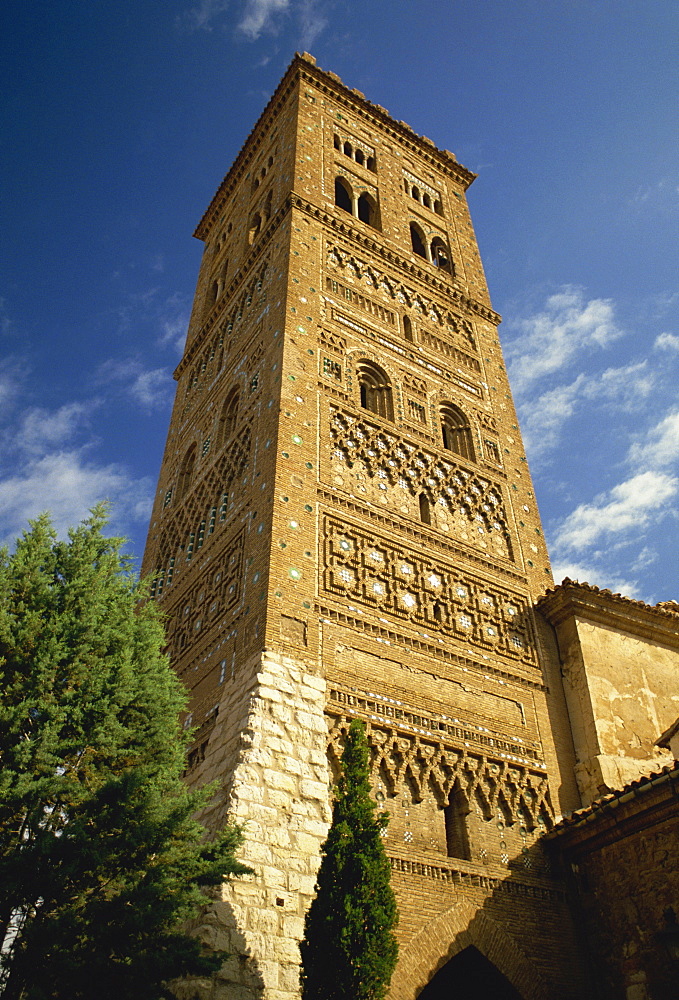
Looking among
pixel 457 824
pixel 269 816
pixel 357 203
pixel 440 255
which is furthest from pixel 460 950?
pixel 440 255

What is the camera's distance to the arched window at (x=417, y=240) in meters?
17.1

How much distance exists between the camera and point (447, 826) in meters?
8.77

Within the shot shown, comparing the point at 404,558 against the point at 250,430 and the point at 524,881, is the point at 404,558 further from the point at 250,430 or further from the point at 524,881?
the point at 524,881

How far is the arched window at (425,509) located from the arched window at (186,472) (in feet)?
13.7

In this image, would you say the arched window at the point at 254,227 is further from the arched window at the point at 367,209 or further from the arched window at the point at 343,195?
the arched window at the point at 367,209

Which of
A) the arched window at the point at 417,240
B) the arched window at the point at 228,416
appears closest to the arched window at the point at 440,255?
the arched window at the point at 417,240

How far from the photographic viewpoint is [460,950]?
7828 mm

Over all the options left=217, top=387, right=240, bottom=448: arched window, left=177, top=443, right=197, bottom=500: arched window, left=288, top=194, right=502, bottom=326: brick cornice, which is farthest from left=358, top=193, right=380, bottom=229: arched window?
left=177, top=443, right=197, bottom=500: arched window

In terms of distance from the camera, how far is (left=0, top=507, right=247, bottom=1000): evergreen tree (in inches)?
204

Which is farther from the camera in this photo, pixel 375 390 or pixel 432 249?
pixel 432 249

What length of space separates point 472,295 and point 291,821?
11616 mm

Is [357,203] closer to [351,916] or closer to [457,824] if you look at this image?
[457,824]

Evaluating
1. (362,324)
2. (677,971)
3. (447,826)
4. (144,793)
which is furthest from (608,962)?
(362,324)

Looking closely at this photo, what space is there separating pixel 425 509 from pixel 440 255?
25.6ft
